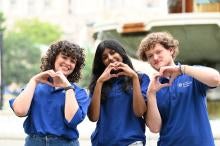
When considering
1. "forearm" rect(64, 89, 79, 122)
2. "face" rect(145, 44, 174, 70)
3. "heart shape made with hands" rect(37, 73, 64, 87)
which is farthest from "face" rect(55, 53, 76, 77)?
"face" rect(145, 44, 174, 70)

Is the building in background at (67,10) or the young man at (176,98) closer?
the young man at (176,98)

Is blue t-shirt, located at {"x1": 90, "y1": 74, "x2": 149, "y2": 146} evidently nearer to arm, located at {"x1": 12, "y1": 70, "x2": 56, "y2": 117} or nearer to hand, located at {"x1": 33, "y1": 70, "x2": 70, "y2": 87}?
hand, located at {"x1": 33, "y1": 70, "x2": 70, "y2": 87}

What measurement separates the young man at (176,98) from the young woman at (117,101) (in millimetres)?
95

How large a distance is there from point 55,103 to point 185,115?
2.94 ft

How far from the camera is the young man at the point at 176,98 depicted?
3936 millimetres

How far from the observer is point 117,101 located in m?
4.14

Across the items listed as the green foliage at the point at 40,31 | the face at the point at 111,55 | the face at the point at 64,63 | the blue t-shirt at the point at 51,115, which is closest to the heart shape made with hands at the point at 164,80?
the face at the point at 111,55

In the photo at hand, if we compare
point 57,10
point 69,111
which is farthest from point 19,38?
point 69,111

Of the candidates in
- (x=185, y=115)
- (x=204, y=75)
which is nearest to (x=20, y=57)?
(x=185, y=115)

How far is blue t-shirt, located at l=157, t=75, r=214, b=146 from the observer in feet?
13.0

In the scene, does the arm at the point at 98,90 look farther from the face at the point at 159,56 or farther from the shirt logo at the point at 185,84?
the shirt logo at the point at 185,84

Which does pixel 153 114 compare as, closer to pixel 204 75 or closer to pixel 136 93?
pixel 136 93

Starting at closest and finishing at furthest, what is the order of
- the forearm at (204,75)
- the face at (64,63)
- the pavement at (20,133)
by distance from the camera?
the forearm at (204,75)
the face at (64,63)
the pavement at (20,133)

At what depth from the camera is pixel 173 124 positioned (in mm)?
3996
